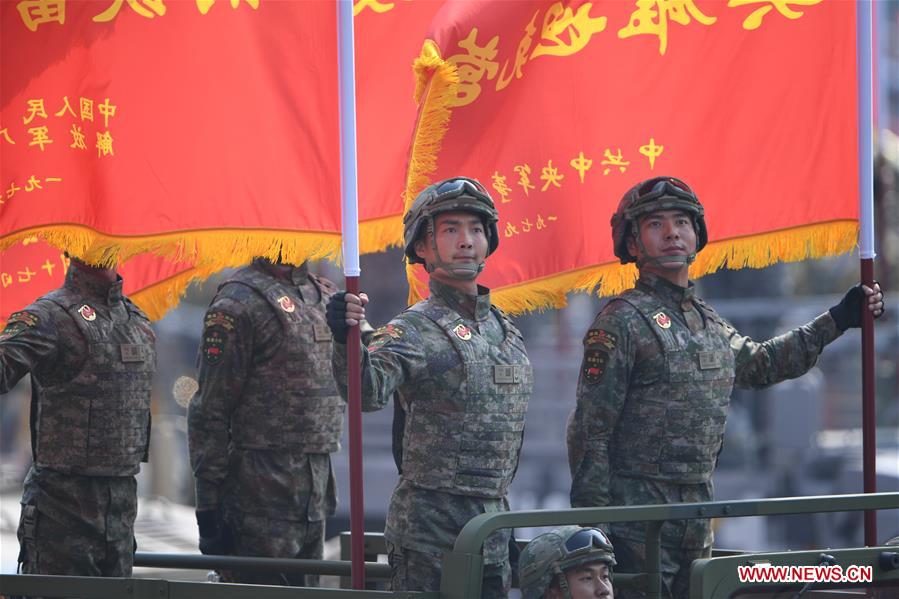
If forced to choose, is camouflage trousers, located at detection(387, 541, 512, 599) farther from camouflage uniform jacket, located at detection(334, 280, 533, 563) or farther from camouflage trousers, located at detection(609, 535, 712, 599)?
camouflage trousers, located at detection(609, 535, 712, 599)

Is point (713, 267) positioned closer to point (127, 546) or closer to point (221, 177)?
point (221, 177)

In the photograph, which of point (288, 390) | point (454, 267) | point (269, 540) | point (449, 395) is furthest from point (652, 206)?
point (269, 540)

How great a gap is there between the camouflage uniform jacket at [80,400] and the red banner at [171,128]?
0.48 m

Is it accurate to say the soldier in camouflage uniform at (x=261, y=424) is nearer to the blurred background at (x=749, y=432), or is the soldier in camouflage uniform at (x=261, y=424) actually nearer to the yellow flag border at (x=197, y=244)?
the yellow flag border at (x=197, y=244)

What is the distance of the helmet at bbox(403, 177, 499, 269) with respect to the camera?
5754 millimetres

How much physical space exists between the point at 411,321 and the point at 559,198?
4.29 ft

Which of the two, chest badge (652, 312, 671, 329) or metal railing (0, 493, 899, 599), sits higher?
chest badge (652, 312, 671, 329)

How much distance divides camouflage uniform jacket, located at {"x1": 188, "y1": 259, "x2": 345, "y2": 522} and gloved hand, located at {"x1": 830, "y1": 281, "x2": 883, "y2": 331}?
231 centimetres

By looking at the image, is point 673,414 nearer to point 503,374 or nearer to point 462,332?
point 503,374

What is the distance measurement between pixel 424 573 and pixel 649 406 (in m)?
1.19

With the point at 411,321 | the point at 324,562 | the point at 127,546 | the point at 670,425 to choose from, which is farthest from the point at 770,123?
the point at 127,546

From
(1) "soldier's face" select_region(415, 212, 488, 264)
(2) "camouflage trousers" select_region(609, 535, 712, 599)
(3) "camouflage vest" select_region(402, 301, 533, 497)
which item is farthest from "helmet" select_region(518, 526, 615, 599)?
(1) "soldier's face" select_region(415, 212, 488, 264)

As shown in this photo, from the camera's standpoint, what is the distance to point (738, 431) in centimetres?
1630

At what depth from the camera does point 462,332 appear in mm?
5793
